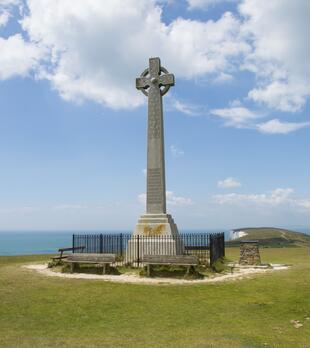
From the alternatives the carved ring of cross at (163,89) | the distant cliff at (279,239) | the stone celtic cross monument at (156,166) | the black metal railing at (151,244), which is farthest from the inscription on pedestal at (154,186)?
the distant cliff at (279,239)

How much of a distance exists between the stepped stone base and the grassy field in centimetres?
490

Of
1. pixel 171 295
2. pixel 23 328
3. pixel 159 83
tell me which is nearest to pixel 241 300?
pixel 171 295

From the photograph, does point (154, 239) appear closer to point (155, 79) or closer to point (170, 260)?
point (170, 260)

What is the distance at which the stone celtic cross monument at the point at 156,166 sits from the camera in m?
19.7

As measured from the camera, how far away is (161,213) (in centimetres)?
2011

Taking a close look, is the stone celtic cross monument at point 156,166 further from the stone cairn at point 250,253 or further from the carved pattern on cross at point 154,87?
the stone cairn at point 250,253

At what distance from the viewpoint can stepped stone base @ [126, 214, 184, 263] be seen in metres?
18.9

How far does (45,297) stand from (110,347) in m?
5.09

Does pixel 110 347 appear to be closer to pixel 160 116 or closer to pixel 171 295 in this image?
pixel 171 295

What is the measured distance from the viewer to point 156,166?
20500 mm

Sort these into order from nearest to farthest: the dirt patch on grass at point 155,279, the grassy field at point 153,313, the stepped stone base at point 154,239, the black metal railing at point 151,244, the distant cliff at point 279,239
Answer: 1. the grassy field at point 153,313
2. the dirt patch on grass at point 155,279
3. the black metal railing at point 151,244
4. the stepped stone base at point 154,239
5. the distant cliff at point 279,239

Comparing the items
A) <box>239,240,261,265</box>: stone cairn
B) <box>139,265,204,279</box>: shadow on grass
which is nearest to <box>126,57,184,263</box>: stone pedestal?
<box>139,265,204,279</box>: shadow on grass

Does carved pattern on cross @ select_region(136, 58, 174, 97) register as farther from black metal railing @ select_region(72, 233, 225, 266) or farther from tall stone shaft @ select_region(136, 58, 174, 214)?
black metal railing @ select_region(72, 233, 225, 266)

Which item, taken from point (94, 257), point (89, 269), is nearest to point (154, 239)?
point (94, 257)
